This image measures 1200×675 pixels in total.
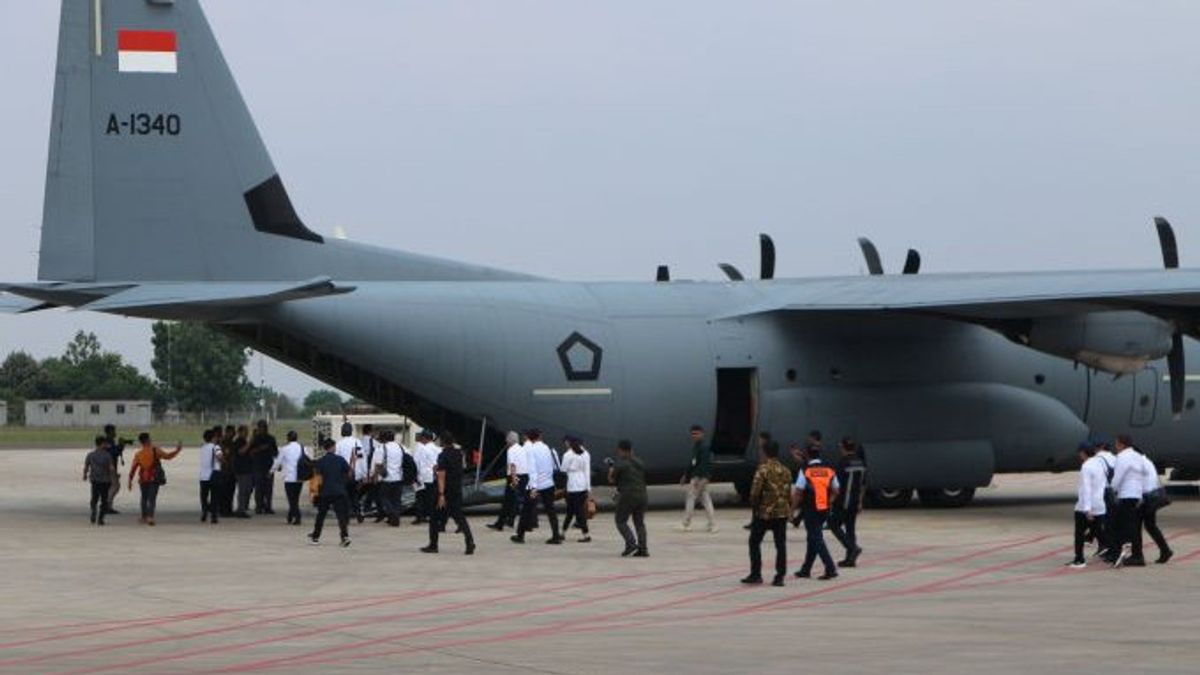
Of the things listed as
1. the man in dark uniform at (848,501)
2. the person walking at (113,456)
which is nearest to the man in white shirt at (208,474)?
the person walking at (113,456)

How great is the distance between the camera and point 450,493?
2419 centimetres

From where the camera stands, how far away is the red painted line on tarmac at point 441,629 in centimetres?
1396

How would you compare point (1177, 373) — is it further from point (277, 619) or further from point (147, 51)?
point (277, 619)

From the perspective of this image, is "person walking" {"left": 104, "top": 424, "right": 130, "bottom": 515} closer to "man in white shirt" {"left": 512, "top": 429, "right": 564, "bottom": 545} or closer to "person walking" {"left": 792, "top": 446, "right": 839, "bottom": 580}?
"man in white shirt" {"left": 512, "top": 429, "right": 564, "bottom": 545}

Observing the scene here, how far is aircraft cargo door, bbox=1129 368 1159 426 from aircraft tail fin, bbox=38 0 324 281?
15.1 metres

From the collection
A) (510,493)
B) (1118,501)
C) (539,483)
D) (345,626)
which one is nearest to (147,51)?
(510,493)

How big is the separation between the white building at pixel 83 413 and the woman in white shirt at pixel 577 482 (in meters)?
107

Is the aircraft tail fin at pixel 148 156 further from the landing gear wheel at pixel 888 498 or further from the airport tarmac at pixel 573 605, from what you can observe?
the landing gear wheel at pixel 888 498

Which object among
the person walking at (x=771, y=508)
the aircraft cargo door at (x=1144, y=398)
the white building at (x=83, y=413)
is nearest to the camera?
the person walking at (x=771, y=508)

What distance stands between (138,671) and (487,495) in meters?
16.0

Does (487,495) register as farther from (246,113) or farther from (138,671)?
(138,671)

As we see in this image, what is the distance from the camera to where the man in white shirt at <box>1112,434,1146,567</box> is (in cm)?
2155

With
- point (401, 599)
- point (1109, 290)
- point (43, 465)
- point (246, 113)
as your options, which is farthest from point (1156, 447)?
point (43, 465)

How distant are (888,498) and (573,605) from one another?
15.4 metres
